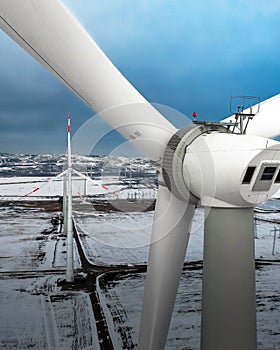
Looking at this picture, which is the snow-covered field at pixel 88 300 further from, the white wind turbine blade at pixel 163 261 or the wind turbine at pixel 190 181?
the wind turbine at pixel 190 181

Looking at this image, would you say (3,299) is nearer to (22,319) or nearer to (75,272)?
(22,319)

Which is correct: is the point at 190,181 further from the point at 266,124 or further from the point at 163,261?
the point at 266,124

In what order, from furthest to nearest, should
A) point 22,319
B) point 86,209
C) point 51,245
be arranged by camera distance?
1. point 51,245
2. point 22,319
3. point 86,209

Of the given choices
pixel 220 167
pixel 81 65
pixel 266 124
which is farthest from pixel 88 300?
pixel 81 65

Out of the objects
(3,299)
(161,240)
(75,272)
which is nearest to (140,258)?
(75,272)

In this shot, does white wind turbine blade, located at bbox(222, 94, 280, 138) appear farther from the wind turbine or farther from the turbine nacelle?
the turbine nacelle

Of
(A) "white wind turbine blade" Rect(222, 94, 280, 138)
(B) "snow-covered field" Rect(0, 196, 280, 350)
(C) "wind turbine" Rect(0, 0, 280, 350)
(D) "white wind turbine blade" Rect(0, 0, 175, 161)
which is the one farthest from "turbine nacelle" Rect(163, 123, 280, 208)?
(A) "white wind turbine blade" Rect(222, 94, 280, 138)
